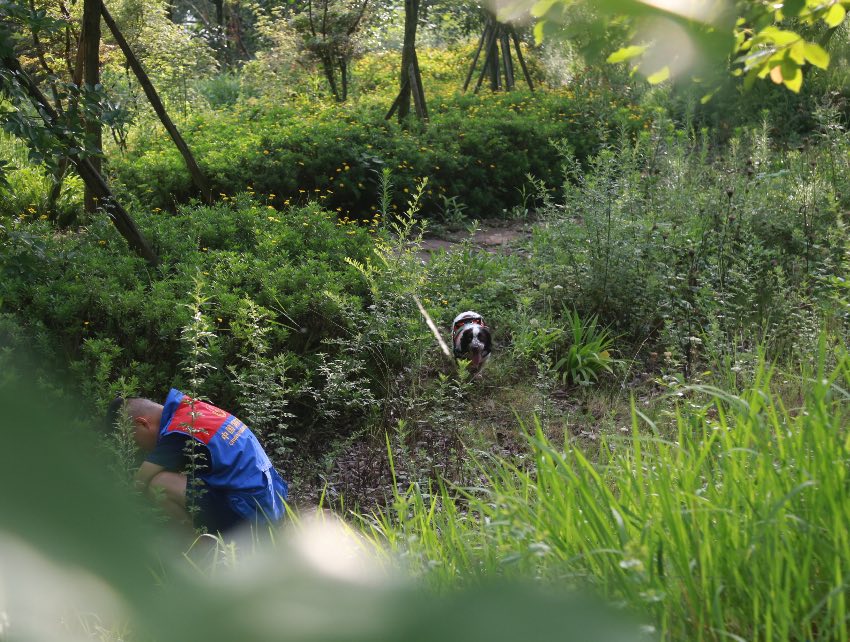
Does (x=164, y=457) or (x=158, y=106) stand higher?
(x=158, y=106)

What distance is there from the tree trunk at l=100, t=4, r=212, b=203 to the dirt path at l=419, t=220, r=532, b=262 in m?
1.86

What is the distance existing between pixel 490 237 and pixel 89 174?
3.95m

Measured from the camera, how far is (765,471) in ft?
5.16

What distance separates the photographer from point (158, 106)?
5887 mm

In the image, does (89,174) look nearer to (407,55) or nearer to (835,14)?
(835,14)

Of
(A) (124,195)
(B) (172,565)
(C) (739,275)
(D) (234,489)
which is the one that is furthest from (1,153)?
(B) (172,565)

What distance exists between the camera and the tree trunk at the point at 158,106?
A: 5555mm

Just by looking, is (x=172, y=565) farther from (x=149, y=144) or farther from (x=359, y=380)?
(x=149, y=144)

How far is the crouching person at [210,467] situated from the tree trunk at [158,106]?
115 inches

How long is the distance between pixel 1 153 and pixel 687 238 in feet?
20.7

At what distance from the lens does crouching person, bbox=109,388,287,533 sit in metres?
3.48

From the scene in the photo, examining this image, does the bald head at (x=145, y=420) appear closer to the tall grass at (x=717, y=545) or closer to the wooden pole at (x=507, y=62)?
the tall grass at (x=717, y=545)

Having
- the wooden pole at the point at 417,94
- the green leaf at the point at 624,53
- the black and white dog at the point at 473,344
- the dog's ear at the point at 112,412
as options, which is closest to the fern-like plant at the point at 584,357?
the black and white dog at the point at 473,344

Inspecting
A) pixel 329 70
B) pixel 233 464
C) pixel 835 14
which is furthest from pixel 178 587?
pixel 329 70
